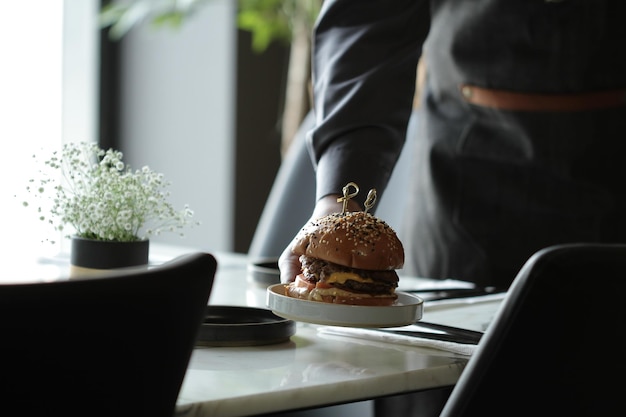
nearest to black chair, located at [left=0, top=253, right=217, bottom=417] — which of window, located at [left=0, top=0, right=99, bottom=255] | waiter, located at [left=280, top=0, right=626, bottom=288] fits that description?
waiter, located at [left=280, top=0, right=626, bottom=288]

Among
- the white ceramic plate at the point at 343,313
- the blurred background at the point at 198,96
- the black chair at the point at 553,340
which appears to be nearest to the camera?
the black chair at the point at 553,340

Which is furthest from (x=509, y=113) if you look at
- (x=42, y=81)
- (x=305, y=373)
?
(x=42, y=81)

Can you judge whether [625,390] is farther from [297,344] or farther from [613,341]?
[297,344]

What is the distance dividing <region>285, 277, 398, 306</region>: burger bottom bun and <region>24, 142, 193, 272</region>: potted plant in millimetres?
269

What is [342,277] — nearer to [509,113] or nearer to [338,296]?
[338,296]

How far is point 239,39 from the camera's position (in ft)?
12.7

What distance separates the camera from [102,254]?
1.22 m

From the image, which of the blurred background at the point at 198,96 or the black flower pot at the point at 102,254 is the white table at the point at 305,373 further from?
the blurred background at the point at 198,96

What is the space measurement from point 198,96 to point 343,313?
9.76 ft

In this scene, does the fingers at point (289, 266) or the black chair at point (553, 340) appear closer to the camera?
the black chair at point (553, 340)

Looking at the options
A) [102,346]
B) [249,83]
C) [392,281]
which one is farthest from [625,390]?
[249,83]

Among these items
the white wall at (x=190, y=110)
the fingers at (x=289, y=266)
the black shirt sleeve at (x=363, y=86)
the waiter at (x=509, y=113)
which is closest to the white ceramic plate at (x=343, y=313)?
the fingers at (x=289, y=266)

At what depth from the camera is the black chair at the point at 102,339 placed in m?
0.53

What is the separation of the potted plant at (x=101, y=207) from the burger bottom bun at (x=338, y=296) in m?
0.27
